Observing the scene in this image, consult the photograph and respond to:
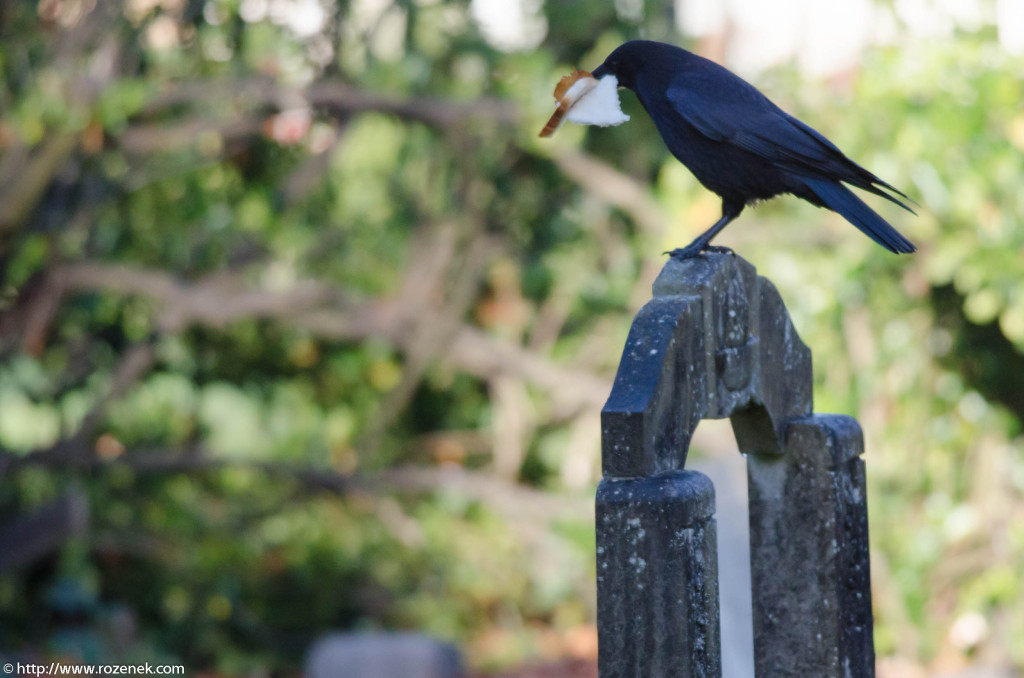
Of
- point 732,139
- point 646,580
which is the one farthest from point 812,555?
point 732,139

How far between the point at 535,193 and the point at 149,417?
2.65m

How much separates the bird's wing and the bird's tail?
26mm

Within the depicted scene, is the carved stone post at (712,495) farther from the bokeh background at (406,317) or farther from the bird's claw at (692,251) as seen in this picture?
the bokeh background at (406,317)

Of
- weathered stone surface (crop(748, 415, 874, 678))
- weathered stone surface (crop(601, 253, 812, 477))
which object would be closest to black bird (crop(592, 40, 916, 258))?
weathered stone surface (crop(601, 253, 812, 477))

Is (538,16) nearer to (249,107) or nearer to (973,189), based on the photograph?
(249,107)

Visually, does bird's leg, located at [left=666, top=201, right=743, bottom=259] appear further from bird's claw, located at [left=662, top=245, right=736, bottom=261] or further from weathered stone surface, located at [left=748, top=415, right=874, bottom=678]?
weathered stone surface, located at [left=748, top=415, right=874, bottom=678]

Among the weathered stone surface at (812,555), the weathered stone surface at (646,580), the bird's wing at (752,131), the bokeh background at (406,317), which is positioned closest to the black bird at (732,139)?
the bird's wing at (752,131)

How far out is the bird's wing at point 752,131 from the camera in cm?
233

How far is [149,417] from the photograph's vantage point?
20.3 feet

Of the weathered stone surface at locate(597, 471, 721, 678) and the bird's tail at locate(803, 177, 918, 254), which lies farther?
the bird's tail at locate(803, 177, 918, 254)

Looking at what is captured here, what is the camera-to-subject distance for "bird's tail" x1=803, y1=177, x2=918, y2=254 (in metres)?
2.18

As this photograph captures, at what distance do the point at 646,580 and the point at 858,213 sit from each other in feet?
3.11

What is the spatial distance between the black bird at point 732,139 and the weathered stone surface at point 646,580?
2.23 feet

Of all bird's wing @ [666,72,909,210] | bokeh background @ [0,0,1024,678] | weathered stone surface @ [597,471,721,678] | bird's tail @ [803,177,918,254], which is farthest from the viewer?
bokeh background @ [0,0,1024,678]
